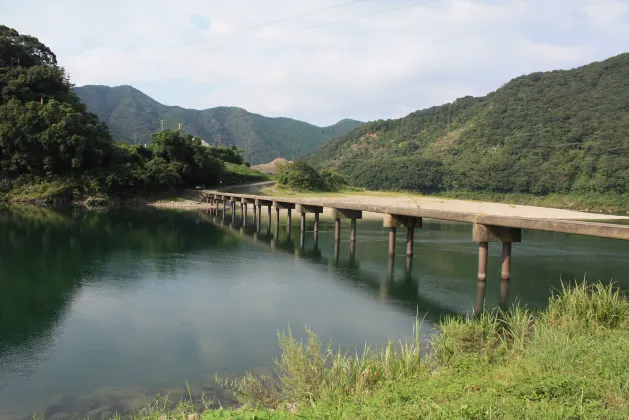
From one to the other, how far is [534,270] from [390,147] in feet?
342

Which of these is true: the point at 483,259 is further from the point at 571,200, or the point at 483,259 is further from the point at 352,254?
the point at 571,200

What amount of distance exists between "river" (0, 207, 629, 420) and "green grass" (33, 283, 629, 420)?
4.93ft

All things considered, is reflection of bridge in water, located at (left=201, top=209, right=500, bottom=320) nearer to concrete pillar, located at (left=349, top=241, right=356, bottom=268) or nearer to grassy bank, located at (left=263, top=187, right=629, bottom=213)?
concrete pillar, located at (left=349, top=241, right=356, bottom=268)

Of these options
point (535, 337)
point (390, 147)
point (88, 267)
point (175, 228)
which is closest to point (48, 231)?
point (175, 228)

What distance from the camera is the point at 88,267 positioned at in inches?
753

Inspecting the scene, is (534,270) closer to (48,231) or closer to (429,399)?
(429,399)

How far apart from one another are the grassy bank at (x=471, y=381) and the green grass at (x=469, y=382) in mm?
14

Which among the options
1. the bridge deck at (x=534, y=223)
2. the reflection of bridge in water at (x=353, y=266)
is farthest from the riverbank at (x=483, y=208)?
the bridge deck at (x=534, y=223)

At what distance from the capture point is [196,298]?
578 inches

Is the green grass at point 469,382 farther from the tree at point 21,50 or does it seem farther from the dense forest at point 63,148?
the tree at point 21,50

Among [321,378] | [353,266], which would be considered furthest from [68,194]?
[321,378]

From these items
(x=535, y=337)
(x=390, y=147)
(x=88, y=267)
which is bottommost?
(x=88, y=267)

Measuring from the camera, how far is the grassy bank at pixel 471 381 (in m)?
5.17

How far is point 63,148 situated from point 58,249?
29.8 m
